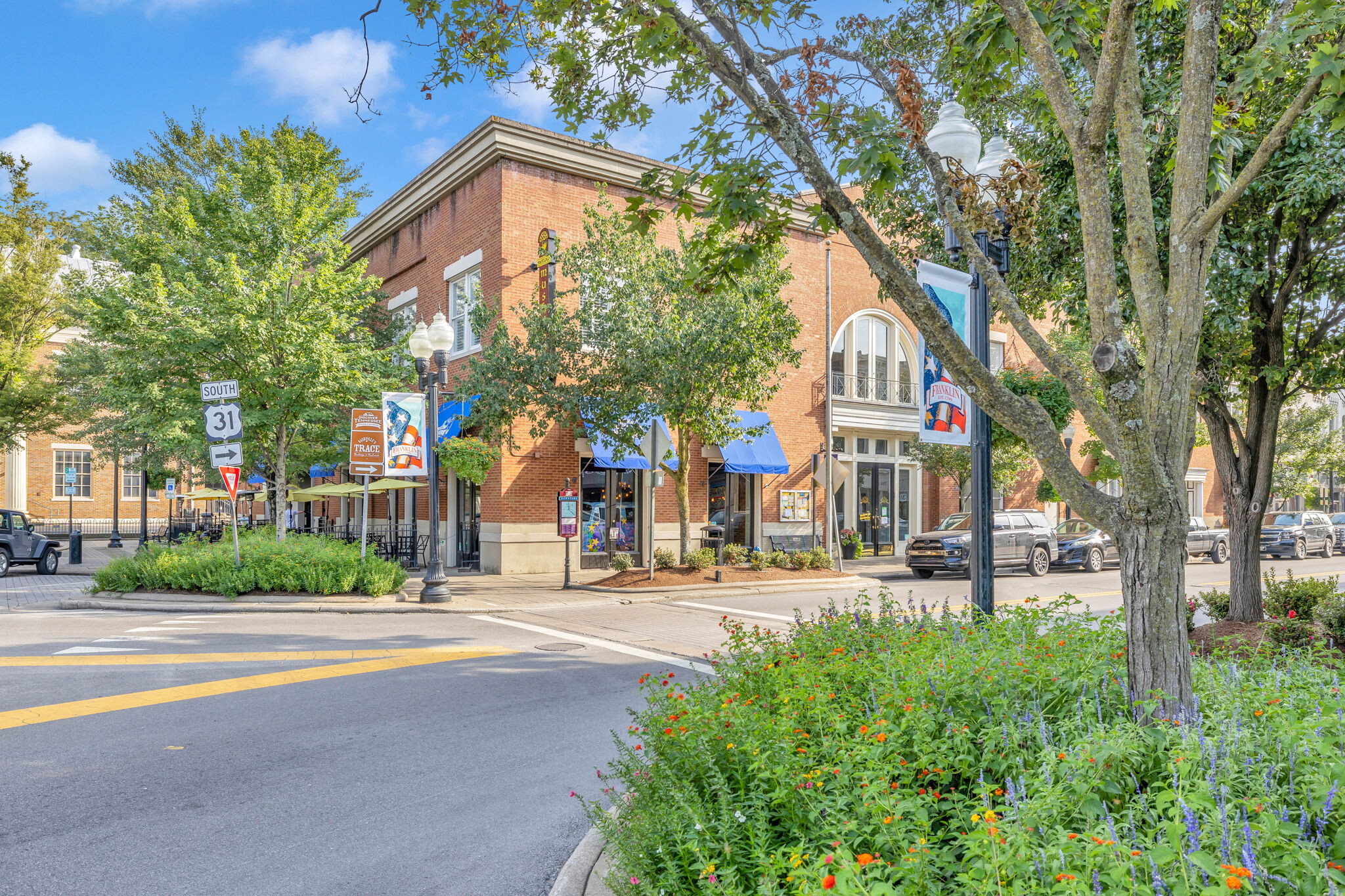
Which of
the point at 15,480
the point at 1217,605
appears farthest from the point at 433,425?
the point at 15,480

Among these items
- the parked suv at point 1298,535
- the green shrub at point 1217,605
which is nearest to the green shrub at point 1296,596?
the green shrub at point 1217,605

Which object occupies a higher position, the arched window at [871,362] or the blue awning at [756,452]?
the arched window at [871,362]

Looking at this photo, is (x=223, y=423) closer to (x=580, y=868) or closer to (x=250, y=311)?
(x=250, y=311)

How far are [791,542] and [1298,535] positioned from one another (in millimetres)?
19435

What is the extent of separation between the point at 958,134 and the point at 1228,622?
6.62m

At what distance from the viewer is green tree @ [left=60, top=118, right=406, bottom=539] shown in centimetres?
1606

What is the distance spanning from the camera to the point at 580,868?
401 centimetres

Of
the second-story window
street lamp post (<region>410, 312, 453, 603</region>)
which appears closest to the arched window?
the second-story window

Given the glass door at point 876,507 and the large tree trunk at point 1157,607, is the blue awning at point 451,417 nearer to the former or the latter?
the glass door at point 876,507

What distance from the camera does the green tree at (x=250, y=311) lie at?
16.1m

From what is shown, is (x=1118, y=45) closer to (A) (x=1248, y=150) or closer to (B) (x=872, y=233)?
(B) (x=872, y=233)

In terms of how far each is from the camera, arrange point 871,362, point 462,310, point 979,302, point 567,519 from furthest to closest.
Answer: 1. point 871,362
2. point 462,310
3. point 567,519
4. point 979,302

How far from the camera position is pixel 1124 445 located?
3754mm

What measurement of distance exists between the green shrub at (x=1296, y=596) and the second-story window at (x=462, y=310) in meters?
16.8
